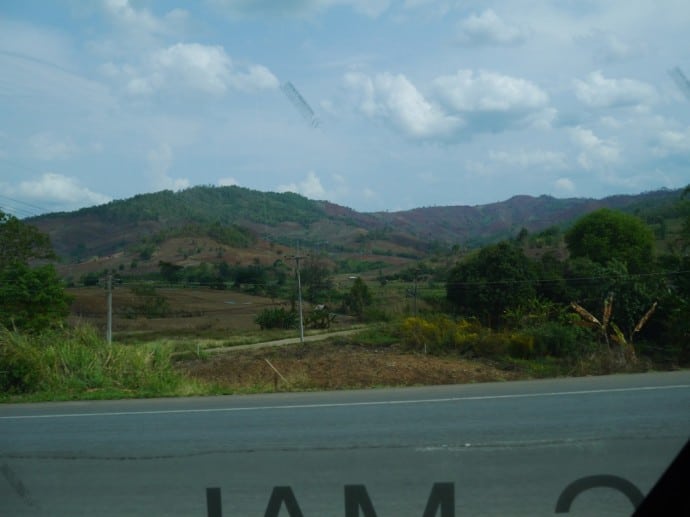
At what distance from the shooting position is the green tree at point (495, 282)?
43.3 metres

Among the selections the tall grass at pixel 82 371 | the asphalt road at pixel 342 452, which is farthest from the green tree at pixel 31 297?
the asphalt road at pixel 342 452

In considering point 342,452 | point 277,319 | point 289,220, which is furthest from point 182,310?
point 289,220

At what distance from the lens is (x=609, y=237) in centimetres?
5697

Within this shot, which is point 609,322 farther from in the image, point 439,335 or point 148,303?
point 148,303

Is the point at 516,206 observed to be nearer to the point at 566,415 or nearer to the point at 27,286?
the point at 27,286

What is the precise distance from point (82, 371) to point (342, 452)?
10626 mm

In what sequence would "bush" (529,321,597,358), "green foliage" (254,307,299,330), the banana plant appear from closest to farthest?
"bush" (529,321,597,358)
the banana plant
"green foliage" (254,307,299,330)

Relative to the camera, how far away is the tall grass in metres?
16.0

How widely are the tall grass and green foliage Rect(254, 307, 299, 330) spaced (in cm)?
3824

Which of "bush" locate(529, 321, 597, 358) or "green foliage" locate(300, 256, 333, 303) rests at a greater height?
"green foliage" locate(300, 256, 333, 303)

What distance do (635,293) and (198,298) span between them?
130ft

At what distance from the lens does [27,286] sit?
36188 millimetres

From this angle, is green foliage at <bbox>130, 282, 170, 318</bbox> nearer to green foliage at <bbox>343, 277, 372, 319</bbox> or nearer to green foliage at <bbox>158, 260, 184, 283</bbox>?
green foliage at <bbox>158, 260, 184, 283</bbox>

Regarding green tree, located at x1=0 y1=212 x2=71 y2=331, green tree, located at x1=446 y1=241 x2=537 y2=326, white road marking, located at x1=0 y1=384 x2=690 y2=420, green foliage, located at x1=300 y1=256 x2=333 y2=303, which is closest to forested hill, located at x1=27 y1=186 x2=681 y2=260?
green foliage, located at x1=300 y1=256 x2=333 y2=303
